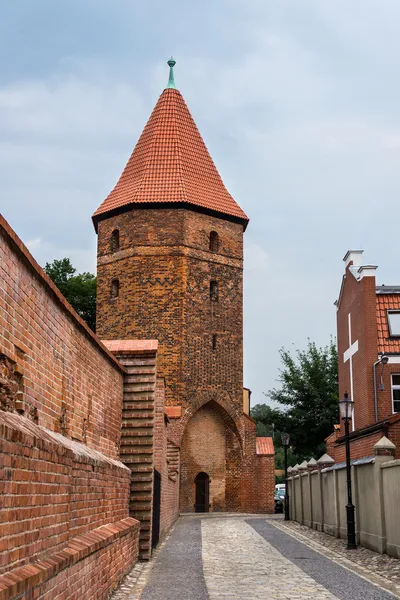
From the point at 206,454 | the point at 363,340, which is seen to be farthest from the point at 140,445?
the point at 206,454

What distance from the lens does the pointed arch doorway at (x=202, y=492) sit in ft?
109

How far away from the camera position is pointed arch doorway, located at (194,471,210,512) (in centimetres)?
3316

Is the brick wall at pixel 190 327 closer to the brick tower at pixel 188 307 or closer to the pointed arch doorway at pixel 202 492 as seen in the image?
the brick tower at pixel 188 307

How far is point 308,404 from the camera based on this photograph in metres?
44.9

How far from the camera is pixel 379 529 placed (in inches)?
535

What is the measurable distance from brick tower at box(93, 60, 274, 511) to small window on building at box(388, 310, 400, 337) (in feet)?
28.0

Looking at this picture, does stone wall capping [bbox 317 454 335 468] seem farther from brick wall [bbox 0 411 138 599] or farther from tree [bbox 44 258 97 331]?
tree [bbox 44 258 97 331]

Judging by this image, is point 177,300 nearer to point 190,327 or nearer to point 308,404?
point 190,327

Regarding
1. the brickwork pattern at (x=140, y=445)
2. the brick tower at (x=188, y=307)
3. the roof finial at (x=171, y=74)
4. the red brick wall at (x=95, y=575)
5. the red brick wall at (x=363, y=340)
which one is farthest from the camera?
the roof finial at (x=171, y=74)

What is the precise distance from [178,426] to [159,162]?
11.9m

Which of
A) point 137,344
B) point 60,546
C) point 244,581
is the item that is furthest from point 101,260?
point 60,546

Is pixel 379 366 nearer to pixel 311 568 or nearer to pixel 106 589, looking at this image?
Answer: pixel 311 568

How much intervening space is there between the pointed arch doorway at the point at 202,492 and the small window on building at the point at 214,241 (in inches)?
377

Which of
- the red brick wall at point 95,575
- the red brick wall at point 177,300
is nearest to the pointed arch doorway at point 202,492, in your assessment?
the red brick wall at point 177,300
